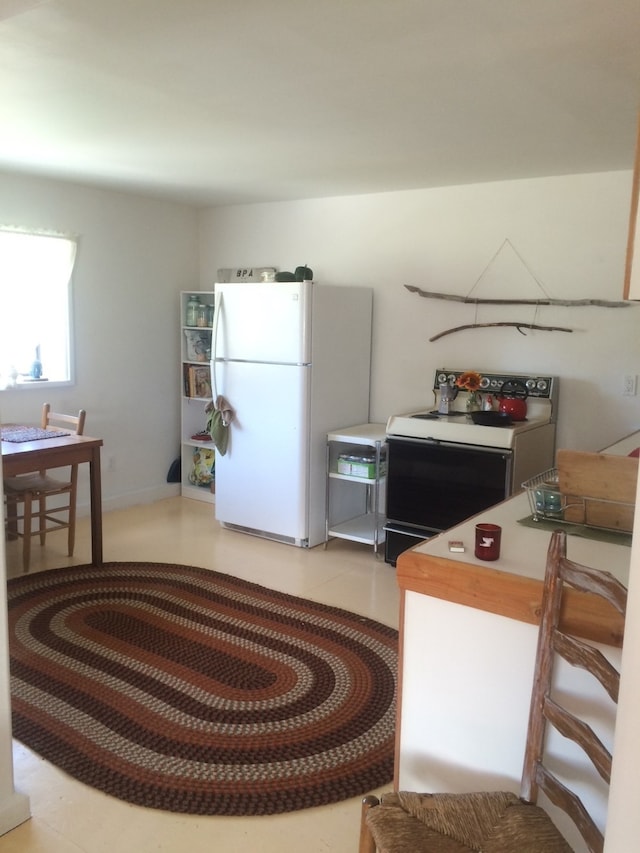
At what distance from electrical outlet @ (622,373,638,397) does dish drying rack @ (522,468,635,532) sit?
6.47 ft

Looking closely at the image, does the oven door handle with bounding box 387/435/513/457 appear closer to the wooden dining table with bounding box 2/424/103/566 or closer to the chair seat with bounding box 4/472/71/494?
the wooden dining table with bounding box 2/424/103/566

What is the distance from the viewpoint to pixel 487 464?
11.7 feet

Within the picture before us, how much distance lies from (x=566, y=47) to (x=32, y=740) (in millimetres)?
2799

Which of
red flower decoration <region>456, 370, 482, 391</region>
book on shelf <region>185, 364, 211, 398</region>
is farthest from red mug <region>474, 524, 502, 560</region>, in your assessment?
book on shelf <region>185, 364, 211, 398</region>

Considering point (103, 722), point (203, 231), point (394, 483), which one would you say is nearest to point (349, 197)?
point (203, 231)

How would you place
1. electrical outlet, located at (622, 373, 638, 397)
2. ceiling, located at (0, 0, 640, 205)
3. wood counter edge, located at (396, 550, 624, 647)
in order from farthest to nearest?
electrical outlet, located at (622, 373, 638, 397), ceiling, located at (0, 0, 640, 205), wood counter edge, located at (396, 550, 624, 647)

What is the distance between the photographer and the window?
434 cm

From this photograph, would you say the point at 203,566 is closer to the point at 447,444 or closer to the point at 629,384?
the point at 447,444

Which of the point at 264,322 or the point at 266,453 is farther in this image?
the point at 266,453

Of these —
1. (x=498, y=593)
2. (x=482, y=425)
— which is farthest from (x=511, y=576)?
(x=482, y=425)

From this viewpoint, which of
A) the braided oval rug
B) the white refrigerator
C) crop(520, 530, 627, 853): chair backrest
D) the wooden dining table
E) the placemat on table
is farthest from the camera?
the white refrigerator

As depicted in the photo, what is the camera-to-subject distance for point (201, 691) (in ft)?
8.77

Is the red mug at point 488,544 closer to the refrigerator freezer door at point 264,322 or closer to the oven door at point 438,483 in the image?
the oven door at point 438,483

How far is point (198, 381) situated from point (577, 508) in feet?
12.6
